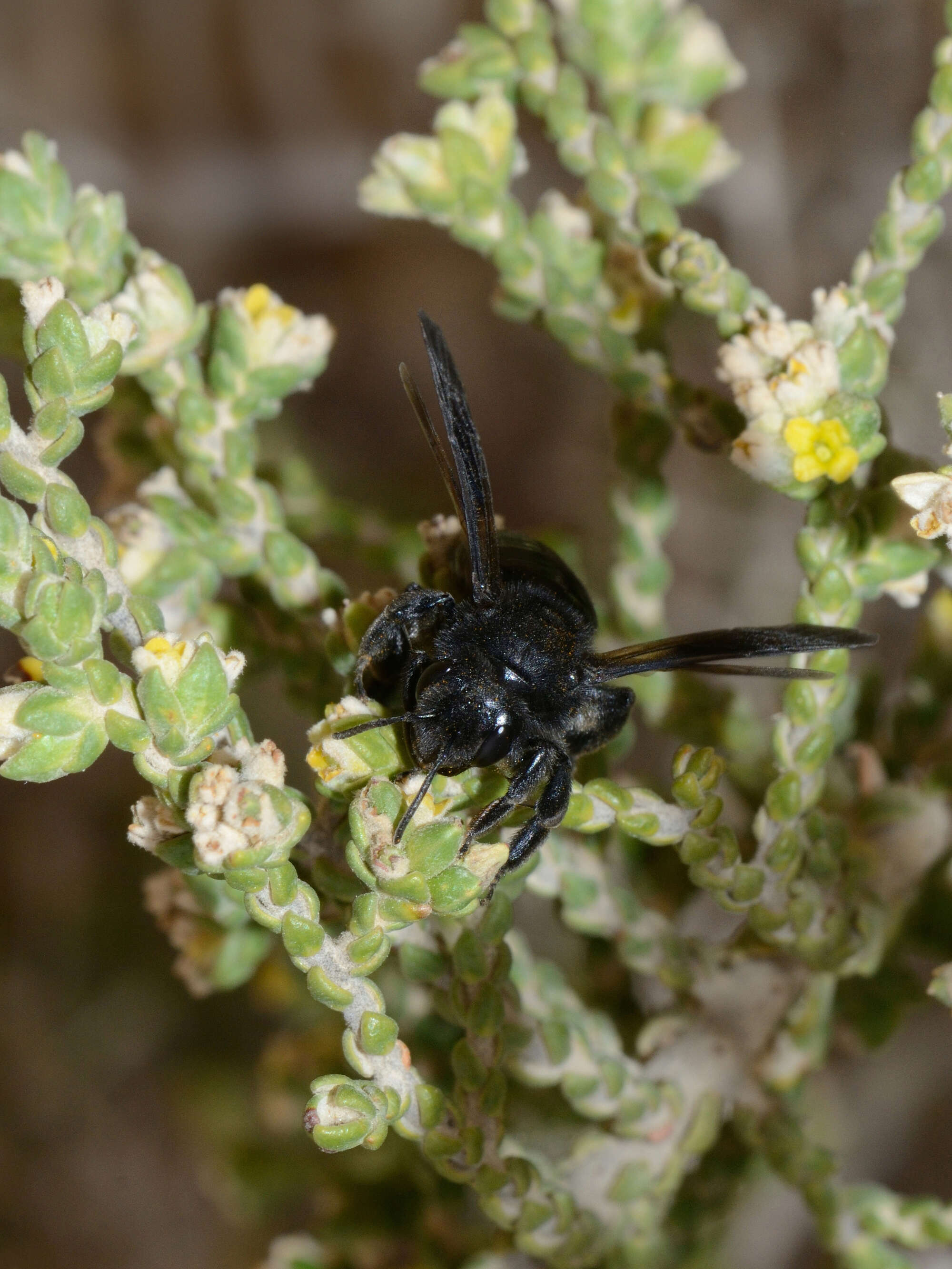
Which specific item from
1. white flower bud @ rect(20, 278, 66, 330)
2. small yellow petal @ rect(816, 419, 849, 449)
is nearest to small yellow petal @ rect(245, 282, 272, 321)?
white flower bud @ rect(20, 278, 66, 330)

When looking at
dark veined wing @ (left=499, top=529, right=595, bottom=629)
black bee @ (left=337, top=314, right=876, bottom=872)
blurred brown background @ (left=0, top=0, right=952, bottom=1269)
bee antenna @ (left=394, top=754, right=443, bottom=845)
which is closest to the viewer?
bee antenna @ (left=394, top=754, right=443, bottom=845)

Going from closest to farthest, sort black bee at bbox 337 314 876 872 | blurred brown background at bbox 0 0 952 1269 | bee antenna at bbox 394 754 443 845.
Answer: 1. bee antenna at bbox 394 754 443 845
2. black bee at bbox 337 314 876 872
3. blurred brown background at bbox 0 0 952 1269

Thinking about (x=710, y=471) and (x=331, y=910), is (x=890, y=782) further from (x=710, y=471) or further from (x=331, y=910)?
(x=710, y=471)

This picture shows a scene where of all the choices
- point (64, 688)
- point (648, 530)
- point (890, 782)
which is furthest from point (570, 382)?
point (64, 688)

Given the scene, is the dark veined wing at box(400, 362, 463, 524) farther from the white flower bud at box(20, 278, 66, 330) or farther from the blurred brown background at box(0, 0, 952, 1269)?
the blurred brown background at box(0, 0, 952, 1269)

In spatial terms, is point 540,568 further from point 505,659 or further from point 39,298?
point 39,298

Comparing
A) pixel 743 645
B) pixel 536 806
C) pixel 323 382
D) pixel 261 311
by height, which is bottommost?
pixel 323 382

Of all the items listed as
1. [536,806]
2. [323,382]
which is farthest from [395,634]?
[323,382]
